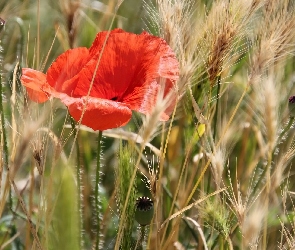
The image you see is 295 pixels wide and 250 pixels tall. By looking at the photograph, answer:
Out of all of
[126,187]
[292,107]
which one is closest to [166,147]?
[126,187]

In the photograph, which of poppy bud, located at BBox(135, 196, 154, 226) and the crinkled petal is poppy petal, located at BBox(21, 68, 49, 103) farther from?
poppy bud, located at BBox(135, 196, 154, 226)

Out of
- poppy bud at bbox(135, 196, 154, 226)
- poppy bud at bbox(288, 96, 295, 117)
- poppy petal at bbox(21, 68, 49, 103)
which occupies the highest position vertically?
poppy petal at bbox(21, 68, 49, 103)

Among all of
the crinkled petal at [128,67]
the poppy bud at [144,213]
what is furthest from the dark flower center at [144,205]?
the crinkled petal at [128,67]

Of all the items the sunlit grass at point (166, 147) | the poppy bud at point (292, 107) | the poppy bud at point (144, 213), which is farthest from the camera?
the poppy bud at point (292, 107)

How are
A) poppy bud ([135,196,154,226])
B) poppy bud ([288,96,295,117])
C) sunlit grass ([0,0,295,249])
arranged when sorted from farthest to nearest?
poppy bud ([288,96,295,117]) < poppy bud ([135,196,154,226]) < sunlit grass ([0,0,295,249])

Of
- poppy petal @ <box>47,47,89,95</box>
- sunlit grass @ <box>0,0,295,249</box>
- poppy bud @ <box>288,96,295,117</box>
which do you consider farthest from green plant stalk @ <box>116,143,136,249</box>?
poppy bud @ <box>288,96,295,117</box>

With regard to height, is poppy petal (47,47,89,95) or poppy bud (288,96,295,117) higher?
poppy petal (47,47,89,95)

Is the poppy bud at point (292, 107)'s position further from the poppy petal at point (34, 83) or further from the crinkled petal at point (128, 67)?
the poppy petal at point (34, 83)
